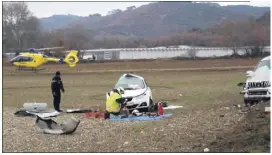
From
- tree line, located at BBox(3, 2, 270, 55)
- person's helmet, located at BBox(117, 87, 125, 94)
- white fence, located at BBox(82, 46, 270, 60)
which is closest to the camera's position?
person's helmet, located at BBox(117, 87, 125, 94)

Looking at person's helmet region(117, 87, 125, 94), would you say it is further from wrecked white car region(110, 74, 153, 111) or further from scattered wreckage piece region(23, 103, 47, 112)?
scattered wreckage piece region(23, 103, 47, 112)

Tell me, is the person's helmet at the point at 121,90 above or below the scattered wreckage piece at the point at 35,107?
above

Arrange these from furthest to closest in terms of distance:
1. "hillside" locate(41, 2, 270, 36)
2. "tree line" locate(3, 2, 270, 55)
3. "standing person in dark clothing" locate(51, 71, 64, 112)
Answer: "hillside" locate(41, 2, 270, 36)
"tree line" locate(3, 2, 270, 55)
"standing person in dark clothing" locate(51, 71, 64, 112)

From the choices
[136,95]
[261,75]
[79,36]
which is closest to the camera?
[261,75]

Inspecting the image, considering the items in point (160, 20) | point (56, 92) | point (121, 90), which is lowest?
point (56, 92)

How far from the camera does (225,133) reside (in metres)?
11.4

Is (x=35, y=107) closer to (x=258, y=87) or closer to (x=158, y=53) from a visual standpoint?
(x=258, y=87)

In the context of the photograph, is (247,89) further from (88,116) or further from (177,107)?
(88,116)

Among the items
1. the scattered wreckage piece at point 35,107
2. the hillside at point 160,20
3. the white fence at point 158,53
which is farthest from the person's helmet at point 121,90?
the hillside at point 160,20

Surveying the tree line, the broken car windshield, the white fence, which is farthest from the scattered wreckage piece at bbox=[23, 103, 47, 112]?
the white fence

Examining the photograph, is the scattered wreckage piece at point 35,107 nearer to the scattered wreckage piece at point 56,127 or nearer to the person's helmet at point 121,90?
the person's helmet at point 121,90

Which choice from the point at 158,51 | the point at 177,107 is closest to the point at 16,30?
the point at 158,51

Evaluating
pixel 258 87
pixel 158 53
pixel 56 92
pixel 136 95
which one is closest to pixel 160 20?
pixel 158 53

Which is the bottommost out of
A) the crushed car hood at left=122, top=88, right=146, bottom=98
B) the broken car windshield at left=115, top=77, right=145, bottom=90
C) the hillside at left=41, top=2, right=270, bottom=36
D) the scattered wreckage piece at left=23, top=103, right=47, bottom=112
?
the scattered wreckage piece at left=23, top=103, right=47, bottom=112
